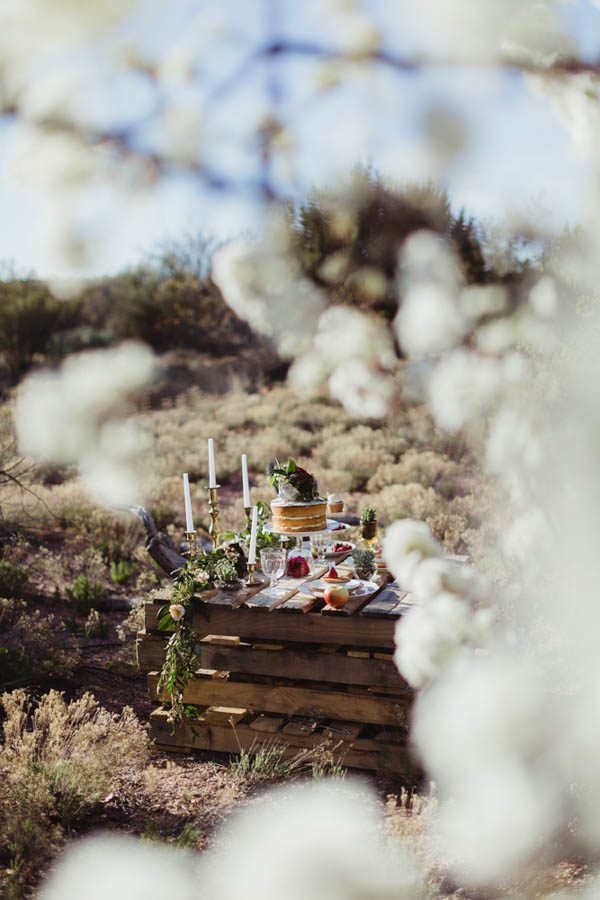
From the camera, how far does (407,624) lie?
85 cm

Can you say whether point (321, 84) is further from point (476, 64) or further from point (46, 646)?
point (46, 646)

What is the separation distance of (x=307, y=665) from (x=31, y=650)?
2.00 m

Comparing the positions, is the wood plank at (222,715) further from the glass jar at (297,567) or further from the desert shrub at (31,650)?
the desert shrub at (31,650)

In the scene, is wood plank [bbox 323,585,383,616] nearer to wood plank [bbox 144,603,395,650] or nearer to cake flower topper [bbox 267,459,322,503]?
wood plank [bbox 144,603,395,650]

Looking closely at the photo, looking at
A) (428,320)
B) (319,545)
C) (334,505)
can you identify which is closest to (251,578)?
(319,545)

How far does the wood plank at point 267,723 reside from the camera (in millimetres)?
3379

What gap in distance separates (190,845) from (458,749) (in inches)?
87.1

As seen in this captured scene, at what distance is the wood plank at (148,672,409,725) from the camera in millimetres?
3270

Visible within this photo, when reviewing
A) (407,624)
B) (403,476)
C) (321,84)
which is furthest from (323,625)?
(403,476)

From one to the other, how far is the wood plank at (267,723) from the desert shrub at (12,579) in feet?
8.87

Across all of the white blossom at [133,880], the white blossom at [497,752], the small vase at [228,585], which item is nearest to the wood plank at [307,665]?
the small vase at [228,585]

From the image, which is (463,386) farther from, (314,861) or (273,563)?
(273,563)

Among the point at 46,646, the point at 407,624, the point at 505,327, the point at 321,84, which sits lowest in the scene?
the point at 407,624

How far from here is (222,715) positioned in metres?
3.51
